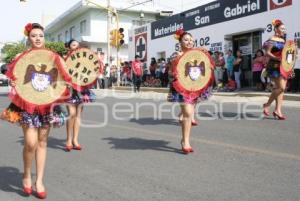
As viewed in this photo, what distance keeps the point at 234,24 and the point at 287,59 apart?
12.6 m

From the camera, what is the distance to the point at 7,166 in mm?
6852

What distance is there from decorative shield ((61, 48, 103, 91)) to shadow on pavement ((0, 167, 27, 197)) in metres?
1.95

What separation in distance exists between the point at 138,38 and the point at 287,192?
94.6 feet

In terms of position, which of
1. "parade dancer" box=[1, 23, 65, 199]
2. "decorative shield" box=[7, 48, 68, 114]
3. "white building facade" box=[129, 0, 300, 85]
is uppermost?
"white building facade" box=[129, 0, 300, 85]

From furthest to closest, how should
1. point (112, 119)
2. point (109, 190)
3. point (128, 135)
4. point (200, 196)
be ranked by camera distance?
point (112, 119) < point (128, 135) < point (109, 190) < point (200, 196)

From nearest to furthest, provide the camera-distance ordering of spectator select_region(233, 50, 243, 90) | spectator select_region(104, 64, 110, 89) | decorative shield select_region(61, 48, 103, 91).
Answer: decorative shield select_region(61, 48, 103, 91) < spectator select_region(233, 50, 243, 90) < spectator select_region(104, 64, 110, 89)

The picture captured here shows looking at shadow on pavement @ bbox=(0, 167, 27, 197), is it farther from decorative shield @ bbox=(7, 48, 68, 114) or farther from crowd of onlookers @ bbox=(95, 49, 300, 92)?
crowd of onlookers @ bbox=(95, 49, 300, 92)

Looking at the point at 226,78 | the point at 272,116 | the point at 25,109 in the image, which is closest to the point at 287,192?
the point at 25,109

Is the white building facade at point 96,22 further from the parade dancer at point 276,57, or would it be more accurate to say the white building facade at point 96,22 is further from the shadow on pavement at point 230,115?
the parade dancer at point 276,57

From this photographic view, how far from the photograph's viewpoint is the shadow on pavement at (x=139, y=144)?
7744 millimetres

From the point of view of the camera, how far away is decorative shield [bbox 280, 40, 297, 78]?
9.95m

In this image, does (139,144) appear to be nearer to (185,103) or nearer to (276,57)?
(185,103)

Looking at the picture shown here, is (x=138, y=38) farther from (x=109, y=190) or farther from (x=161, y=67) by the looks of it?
(x=109, y=190)

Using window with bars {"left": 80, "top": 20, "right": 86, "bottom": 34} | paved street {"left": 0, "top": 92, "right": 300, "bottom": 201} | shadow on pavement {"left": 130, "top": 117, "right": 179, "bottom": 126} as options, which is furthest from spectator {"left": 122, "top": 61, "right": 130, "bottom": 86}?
paved street {"left": 0, "top": 92, "right": 300, "bottom": 201}
